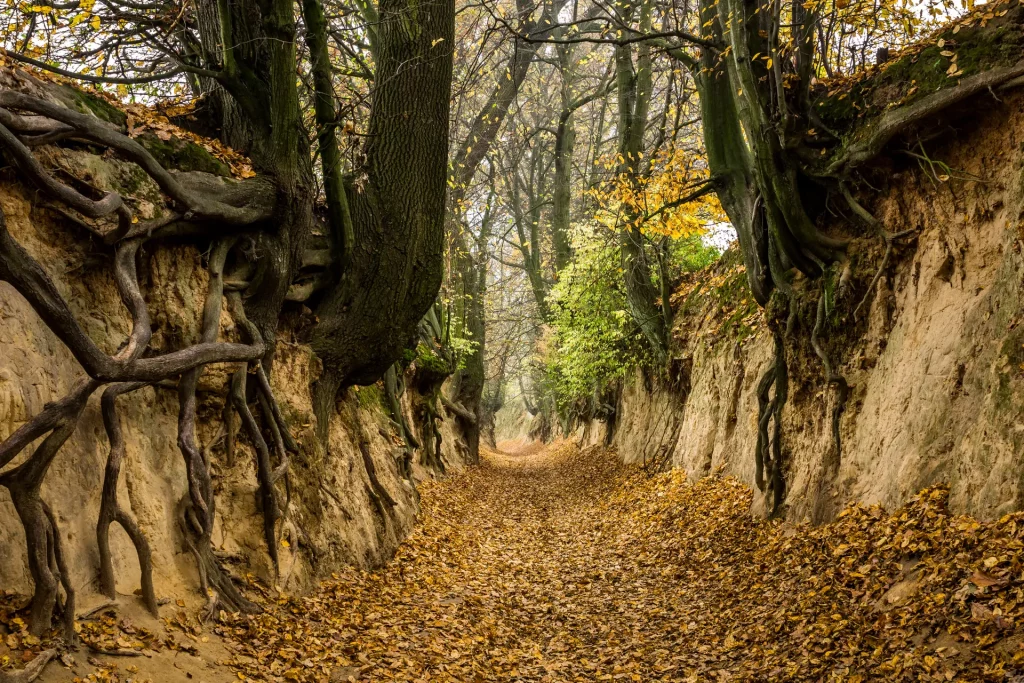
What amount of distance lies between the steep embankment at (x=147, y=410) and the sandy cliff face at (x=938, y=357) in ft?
19.0

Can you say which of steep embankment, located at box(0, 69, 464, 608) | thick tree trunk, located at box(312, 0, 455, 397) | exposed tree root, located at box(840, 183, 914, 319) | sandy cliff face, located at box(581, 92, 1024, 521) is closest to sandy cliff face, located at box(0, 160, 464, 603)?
steep embankment, located at box(0, 69, 464, 608)

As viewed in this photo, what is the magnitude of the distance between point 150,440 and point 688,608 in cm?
569

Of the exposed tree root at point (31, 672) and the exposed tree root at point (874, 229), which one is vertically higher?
the exposed tree root at point (874, 229)

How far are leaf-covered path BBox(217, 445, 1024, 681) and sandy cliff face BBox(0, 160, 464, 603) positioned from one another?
704 mm

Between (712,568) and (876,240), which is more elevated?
(876,240)

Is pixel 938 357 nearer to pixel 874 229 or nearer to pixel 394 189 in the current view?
pixel 874 229

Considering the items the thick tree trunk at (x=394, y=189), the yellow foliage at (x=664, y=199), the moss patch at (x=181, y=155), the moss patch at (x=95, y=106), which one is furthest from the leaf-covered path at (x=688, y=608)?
the yellow foliage at (x=664, y=199)

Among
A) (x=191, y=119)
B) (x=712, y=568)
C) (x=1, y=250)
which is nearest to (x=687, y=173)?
(x=712, y=568)

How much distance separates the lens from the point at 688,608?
7.37 meters

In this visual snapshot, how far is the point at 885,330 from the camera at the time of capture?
7.45m

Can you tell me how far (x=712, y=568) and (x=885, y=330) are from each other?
344 centimetres

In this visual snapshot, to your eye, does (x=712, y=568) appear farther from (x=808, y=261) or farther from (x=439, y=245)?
(x=439, y=245)

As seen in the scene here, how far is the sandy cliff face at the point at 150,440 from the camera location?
4824mm

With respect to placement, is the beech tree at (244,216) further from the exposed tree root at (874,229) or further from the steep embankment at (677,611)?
the exposed tree root at (874,229)
